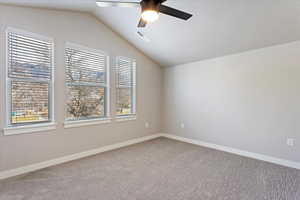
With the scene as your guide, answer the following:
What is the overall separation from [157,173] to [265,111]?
245 cm

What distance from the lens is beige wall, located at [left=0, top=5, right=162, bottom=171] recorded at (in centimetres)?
247

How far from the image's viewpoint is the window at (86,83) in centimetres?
320

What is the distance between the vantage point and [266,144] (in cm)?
319

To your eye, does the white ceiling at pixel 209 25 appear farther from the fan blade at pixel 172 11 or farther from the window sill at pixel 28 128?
the window sill at pixel 28 128

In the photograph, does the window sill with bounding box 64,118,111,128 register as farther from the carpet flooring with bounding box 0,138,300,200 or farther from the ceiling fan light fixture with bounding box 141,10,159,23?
the ceiling fan light fixture with bounding box 141,10,159,23

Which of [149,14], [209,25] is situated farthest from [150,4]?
[209,25]

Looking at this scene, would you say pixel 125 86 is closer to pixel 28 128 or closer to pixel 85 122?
pixel 85 122

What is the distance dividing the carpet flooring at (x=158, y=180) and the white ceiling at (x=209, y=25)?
235 cm

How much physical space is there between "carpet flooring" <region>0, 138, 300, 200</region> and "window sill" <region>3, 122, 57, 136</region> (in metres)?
0.68

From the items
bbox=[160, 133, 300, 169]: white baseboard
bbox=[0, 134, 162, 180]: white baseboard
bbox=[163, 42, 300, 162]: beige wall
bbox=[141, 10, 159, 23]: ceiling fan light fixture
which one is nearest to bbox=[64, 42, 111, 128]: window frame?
bbox=[0, 134, 162, 180]: white baseboard

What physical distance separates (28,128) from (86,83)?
4.32 ft

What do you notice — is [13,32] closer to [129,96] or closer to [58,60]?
[58,60]

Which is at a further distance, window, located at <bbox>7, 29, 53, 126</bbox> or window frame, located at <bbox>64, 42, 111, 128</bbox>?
window frame, located at <bbox>64, 42, 111, 128</bbox>

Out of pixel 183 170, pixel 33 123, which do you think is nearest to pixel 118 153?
pixel 183 170
